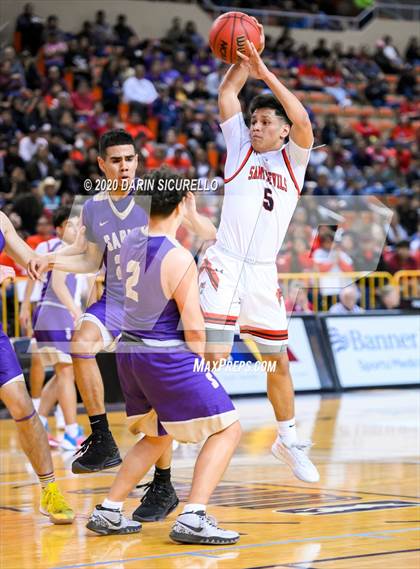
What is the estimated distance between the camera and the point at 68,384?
11.0 meters

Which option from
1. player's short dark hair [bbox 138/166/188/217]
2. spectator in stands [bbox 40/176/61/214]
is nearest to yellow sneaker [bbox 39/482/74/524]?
player's short dark hair [bbox 138/166/188/217]

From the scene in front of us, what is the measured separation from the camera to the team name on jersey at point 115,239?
24.9 ft

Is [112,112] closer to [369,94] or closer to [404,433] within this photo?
[369,94]

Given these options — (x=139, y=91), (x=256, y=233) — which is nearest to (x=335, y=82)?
(x=139, y=91)

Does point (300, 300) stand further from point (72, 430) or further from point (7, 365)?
point (7, 365)

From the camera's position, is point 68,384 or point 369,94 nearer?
point 68,384

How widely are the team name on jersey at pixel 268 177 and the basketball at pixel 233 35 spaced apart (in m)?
0.73

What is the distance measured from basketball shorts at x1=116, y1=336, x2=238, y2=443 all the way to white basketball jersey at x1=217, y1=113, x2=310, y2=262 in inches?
55.8

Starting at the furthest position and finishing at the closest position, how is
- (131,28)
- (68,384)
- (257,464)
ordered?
(131,28) < (68,384) < (257,464)

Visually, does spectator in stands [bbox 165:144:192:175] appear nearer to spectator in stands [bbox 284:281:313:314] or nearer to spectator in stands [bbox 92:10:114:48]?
spectator in stands [bbox 92:10:114:48]

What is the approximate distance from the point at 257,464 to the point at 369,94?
768 inches

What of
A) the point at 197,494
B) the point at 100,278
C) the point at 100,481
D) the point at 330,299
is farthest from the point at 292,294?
the point at 197,494

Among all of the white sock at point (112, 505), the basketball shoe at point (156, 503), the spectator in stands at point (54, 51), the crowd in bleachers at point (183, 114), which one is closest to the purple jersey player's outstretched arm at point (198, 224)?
the basketball shoe at point (156, 503)

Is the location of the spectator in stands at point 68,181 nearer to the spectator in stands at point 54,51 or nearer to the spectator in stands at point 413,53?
the spectator in stands at point 54,51
